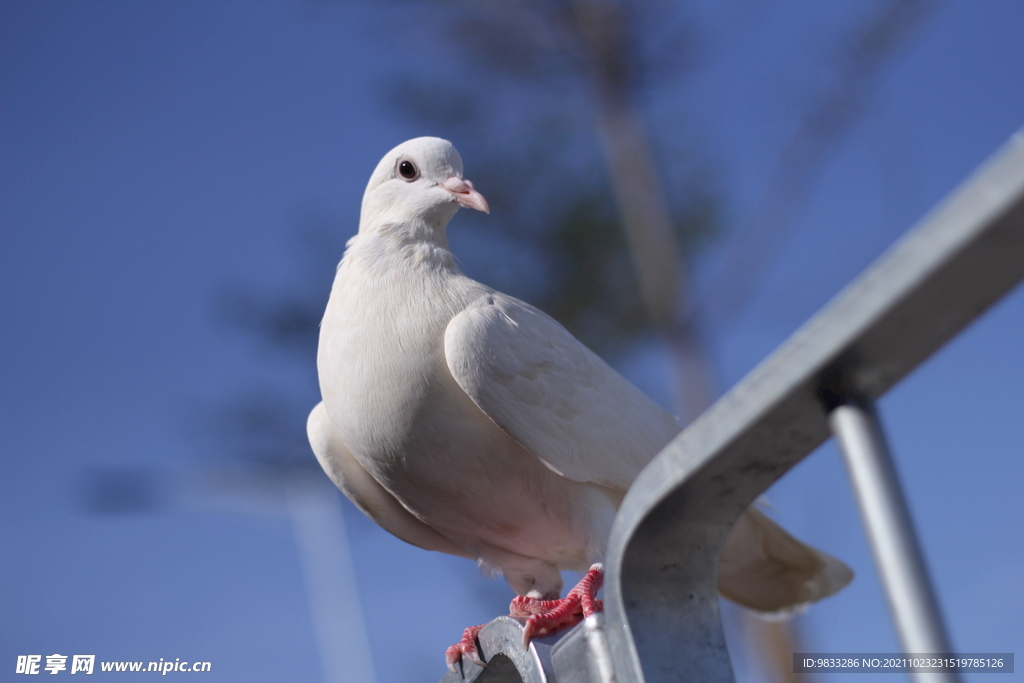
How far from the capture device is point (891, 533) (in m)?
0.57

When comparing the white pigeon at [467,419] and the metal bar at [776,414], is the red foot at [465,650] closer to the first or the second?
the white pigeon at [467,419]

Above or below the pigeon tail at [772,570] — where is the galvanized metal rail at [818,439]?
below

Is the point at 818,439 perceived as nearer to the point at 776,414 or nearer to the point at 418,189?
the point at 776,414

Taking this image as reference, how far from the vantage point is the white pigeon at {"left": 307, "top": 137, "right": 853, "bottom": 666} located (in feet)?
6.98

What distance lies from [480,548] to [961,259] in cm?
226

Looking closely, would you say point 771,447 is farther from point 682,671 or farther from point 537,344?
point 537,344

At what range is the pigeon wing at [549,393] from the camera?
2.10m

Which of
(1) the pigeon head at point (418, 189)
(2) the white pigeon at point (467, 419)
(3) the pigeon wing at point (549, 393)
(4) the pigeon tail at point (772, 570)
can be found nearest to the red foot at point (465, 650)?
(2) the white pigeon at point (467, 419)

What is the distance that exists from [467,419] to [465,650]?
0.55 metres

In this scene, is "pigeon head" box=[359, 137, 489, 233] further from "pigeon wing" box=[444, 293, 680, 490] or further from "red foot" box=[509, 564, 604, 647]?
"red foot" box=[509, 564, 604, 647]

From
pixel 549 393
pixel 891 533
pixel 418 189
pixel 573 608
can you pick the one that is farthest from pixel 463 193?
pixel 891 533

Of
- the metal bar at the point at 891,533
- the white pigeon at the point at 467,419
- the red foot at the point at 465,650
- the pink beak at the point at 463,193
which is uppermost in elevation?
the pink beak at the point at 463,193

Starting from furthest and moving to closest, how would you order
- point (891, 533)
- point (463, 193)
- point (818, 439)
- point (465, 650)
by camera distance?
point (463, 193) < point (465, 650) < point (818, 439) < point (891, 533)

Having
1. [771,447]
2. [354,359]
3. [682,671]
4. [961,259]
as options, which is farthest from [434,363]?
[961,259]
